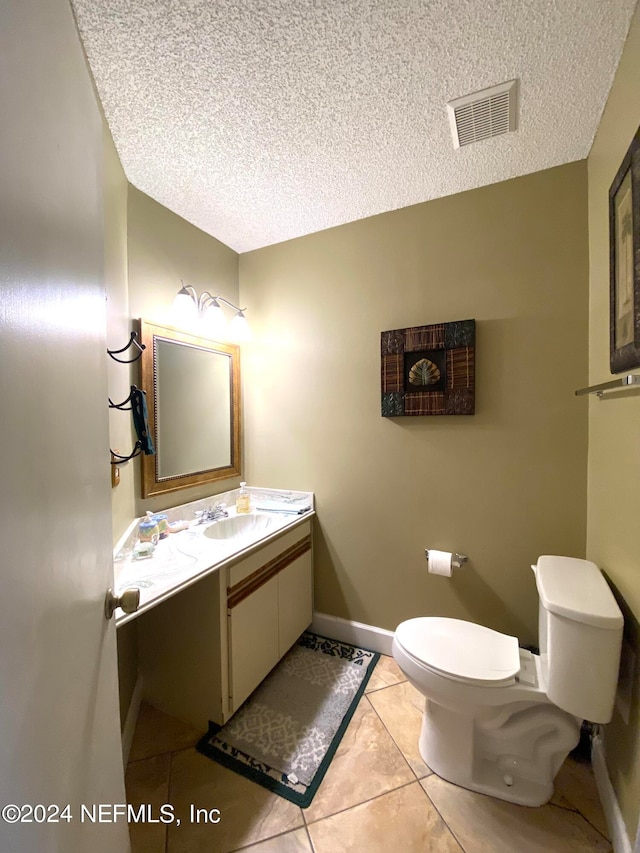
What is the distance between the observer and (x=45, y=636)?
450 millimetres

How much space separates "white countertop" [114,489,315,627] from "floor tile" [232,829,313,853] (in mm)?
834

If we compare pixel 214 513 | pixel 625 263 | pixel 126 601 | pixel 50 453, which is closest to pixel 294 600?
pixel 214 513

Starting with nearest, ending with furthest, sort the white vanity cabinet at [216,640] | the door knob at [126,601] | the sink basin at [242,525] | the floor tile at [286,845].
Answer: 1. the door knob at [126,601]
2. the floor tile at [286,845]
3. the white vanity cabinet at [216,640]
4. the sink basin at [242,525]

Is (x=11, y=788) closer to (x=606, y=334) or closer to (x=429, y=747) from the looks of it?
(x=429, y=747)

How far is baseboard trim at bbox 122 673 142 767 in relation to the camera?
1.29 meters

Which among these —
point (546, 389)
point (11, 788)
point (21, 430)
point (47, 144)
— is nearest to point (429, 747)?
point (11, 788)

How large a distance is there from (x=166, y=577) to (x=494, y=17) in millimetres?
2071

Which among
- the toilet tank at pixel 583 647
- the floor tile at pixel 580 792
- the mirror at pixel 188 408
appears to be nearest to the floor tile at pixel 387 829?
the floor tile at pixel 580 792

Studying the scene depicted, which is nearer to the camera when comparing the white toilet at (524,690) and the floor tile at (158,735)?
the white toilet at (524,690)

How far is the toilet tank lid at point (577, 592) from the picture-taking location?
970 mm

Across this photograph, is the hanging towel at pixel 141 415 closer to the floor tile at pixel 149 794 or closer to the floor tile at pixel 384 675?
the floor tile at pixel 149 794

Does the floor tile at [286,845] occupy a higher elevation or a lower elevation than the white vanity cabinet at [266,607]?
lower

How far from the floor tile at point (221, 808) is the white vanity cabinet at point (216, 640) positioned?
0.16 metres

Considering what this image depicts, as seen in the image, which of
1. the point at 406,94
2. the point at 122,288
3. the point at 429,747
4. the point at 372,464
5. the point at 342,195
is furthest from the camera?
the point at 372,464
